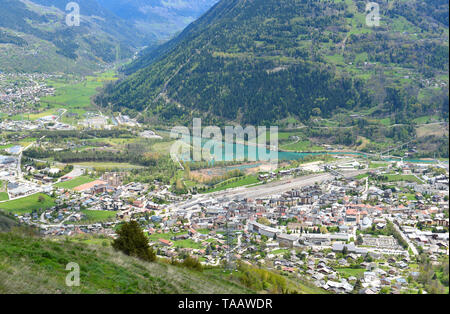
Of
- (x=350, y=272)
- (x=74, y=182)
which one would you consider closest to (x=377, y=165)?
(x=350, y=272)

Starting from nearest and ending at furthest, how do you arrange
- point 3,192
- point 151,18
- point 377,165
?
point 3,192 → point 377,165 → point 151,18

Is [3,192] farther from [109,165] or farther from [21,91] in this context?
[21,91]

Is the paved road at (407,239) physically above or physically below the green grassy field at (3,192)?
below

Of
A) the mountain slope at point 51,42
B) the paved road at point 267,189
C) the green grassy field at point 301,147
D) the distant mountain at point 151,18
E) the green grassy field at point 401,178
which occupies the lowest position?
the paved road at point 267,189

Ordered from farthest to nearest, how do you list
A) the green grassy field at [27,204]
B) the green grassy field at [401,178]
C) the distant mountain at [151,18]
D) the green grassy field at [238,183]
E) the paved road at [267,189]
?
the distant mountain at [151,18] < the green grassy field at [238,183] < the paved road at [267,189] < the green grassy field at [401,178] < the green grassy field at [27,204]

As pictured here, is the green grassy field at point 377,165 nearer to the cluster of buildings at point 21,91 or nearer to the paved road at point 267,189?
the paved road at point 267,189

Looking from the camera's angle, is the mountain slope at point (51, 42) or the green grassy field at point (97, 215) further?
the mountain slope at point (51, 42)

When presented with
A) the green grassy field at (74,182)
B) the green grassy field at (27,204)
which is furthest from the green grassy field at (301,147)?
the green grassy field at (27,204)
